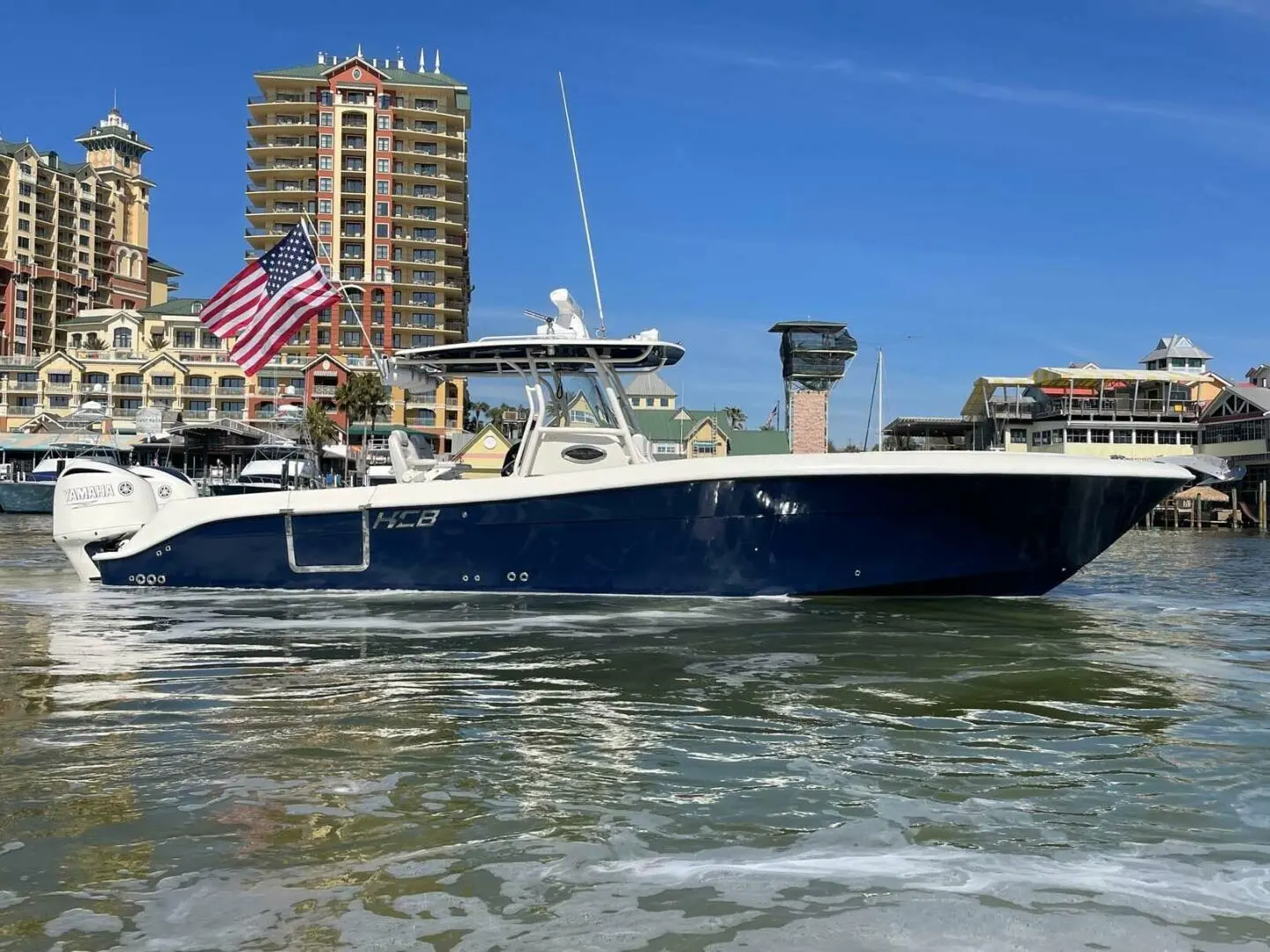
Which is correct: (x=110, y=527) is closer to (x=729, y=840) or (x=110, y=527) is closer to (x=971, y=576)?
(x=971, y=576)

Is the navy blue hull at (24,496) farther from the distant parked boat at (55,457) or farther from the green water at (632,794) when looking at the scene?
the green water at (632,794)

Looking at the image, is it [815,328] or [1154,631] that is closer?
[1154,631]

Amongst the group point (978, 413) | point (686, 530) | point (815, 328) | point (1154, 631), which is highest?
point (815, 328)

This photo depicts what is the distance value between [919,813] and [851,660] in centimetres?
374

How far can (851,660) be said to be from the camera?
7.81m

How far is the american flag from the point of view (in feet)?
42.9

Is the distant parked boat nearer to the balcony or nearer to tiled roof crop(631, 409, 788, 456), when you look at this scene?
tiled roof crop(631, 409, 788, 456)

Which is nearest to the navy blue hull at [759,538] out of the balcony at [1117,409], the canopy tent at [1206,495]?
the canopy tent at [1206,495]

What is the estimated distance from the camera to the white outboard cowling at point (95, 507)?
13062mm

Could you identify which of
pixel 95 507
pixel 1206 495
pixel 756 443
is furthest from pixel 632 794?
pixel 756 443

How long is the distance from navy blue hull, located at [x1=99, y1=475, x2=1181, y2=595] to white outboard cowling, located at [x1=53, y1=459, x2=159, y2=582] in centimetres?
257

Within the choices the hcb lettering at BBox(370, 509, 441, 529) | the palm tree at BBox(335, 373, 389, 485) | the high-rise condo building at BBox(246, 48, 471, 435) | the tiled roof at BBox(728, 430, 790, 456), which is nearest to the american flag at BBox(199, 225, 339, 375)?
the hcb lettering at BBox(370, 509, 441, 529)

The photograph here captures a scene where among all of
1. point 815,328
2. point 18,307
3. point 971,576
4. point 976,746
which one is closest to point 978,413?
point 815,328

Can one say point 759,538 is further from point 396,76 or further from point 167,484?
point 396,76
